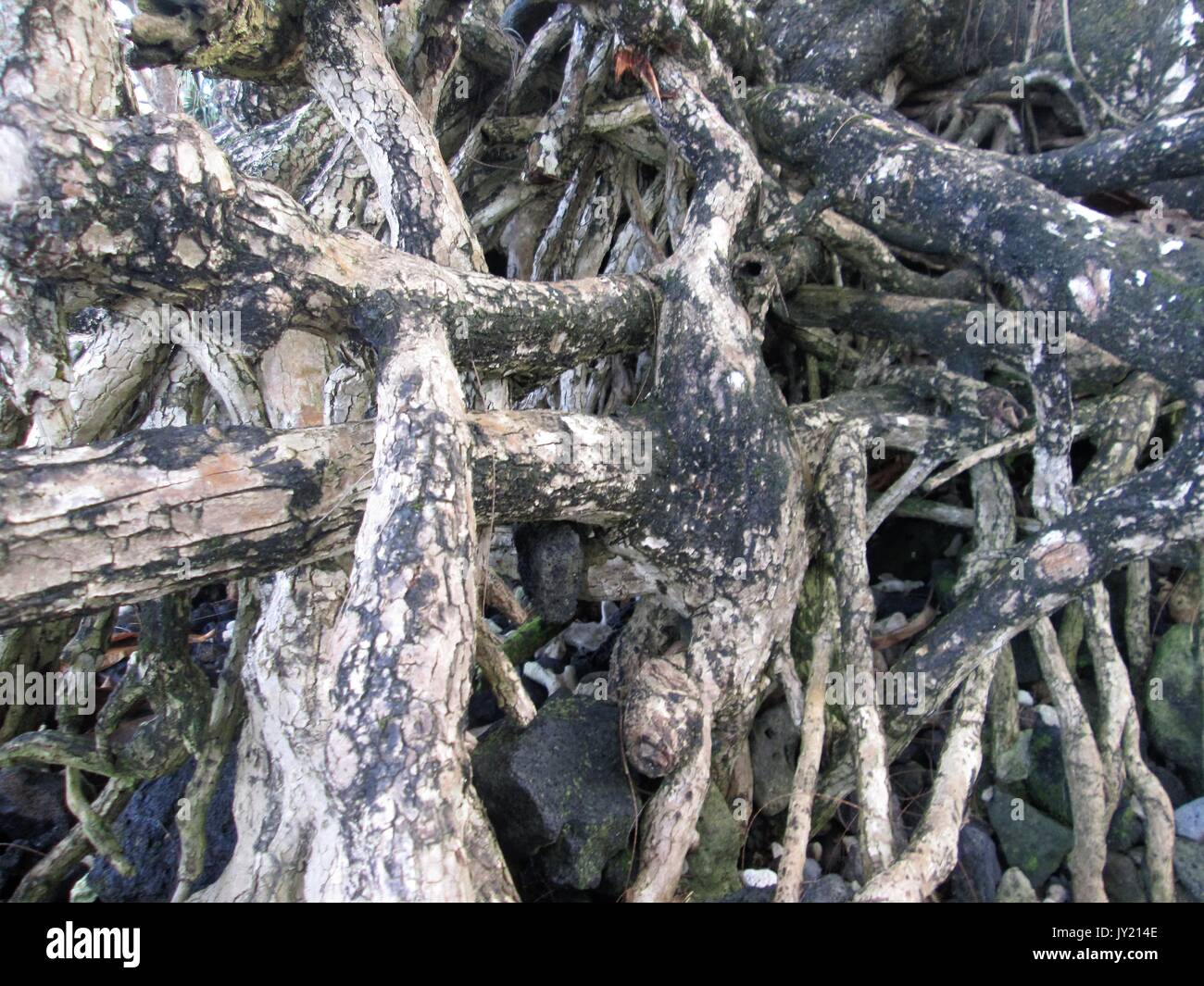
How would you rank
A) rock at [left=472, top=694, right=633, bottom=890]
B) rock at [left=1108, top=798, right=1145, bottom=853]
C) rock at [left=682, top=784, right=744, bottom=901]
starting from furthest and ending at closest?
1. rock at [left=1108, top=798, right=1145, bottom=853]
2. rock at [left=682, top=784, right=744, bottom=901]
3. rock at [left=472, top=694, right=633, bottom=890]

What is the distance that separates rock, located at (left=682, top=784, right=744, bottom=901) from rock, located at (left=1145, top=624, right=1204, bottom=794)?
1.58m

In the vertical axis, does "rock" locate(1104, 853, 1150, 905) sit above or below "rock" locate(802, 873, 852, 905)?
below

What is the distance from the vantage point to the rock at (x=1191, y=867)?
254cm

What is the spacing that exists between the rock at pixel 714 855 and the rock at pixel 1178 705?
1.58 m

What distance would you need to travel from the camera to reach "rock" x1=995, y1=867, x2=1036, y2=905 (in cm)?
251

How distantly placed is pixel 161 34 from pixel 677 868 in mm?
2705

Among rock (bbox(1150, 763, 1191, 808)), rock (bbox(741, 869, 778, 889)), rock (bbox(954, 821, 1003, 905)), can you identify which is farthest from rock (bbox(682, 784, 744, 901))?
rock (bbox(1150, 763, 1191, 808))

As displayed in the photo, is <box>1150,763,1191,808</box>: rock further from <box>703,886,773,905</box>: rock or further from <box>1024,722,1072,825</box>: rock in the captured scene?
<box>703,886,773,905</box>: rock

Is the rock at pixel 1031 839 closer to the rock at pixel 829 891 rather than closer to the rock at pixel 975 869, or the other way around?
the rock at pixel 975 869

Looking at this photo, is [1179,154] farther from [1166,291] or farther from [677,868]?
[677,868]

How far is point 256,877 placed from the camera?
212 centimetres

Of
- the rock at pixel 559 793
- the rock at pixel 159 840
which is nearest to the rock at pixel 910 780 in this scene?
the rock at pixel 559 793

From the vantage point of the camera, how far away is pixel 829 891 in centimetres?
236

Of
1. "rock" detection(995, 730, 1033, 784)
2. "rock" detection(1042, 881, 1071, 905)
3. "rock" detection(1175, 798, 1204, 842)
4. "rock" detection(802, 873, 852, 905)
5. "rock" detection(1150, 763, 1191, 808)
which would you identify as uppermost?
"rock" detection(995, 730, 1033, 784)
